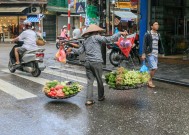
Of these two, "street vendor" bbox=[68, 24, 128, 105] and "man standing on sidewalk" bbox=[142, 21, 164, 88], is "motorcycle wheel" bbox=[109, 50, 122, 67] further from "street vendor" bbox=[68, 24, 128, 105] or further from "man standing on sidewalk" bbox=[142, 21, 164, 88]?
"street vendor" bbox=[68, 24, 128, 105]

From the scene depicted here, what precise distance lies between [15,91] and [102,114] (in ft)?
10.5

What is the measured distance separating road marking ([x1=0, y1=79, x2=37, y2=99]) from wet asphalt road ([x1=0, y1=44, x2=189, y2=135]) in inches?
6.5

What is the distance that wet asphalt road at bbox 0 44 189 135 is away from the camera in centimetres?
615

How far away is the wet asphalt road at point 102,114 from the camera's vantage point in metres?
6.15

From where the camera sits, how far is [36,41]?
1239cm

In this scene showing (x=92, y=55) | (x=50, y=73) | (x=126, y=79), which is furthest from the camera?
(x=50, y=73)

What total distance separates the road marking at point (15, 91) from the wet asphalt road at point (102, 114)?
0.54 ft

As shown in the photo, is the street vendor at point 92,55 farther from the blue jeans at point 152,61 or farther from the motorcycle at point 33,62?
the motorcycle at point 33,62

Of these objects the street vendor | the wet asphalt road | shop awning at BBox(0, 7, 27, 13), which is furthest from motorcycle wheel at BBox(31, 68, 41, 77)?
shop awning at BBox(0, 7, 27, 13)

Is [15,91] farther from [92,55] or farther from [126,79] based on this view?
[126,79]

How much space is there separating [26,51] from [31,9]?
88.4 feet

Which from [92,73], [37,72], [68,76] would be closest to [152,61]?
[92,73]

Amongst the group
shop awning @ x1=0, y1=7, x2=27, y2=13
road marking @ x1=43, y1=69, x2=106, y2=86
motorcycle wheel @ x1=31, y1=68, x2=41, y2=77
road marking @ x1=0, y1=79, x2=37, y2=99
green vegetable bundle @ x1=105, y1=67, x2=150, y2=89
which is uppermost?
shop awning @ x1=0, y1=7, x2=27, y2=13

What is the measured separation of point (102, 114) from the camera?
23.6ft
